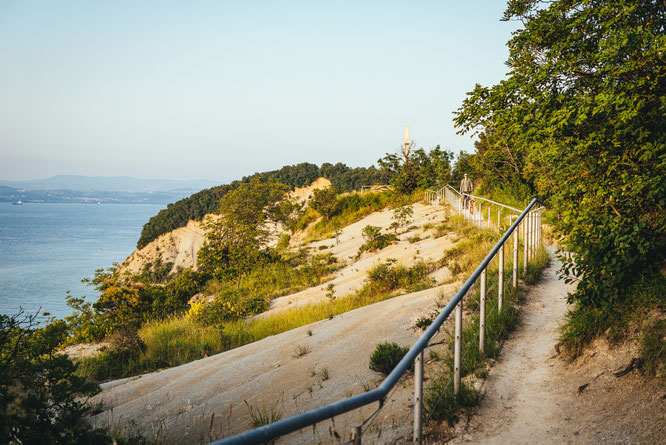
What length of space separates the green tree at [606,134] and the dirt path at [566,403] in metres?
0.74

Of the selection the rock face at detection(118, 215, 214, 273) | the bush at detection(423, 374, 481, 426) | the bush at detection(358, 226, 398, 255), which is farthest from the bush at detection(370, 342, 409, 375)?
the rock face at detection(118, 215, 214, 273)

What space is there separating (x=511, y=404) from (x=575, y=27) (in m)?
4.97

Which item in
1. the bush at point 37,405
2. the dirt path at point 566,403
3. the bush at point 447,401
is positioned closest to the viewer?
the bush at point 37,405

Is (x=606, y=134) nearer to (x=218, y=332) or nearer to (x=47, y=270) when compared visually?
(x=218, y=332)

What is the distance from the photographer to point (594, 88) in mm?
5094

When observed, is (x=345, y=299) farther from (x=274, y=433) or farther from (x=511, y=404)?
(x=274, y=433)

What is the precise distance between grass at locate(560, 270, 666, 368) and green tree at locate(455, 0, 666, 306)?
0.12 meters

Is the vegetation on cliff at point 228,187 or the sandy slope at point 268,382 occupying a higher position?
the vegetation on cliff at point 228,187

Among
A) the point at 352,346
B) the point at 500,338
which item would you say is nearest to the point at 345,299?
the point at 352,346

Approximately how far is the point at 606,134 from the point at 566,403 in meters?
2.97

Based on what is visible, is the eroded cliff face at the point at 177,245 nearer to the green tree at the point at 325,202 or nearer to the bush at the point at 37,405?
the green tree at the point at 325,202

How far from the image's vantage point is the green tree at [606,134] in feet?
13.9

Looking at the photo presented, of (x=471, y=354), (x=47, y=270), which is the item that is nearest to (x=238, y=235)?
(x=471, y=354)

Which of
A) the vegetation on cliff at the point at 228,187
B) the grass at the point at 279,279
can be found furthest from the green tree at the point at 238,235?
the vegetation on cliff at the point at 228,187
